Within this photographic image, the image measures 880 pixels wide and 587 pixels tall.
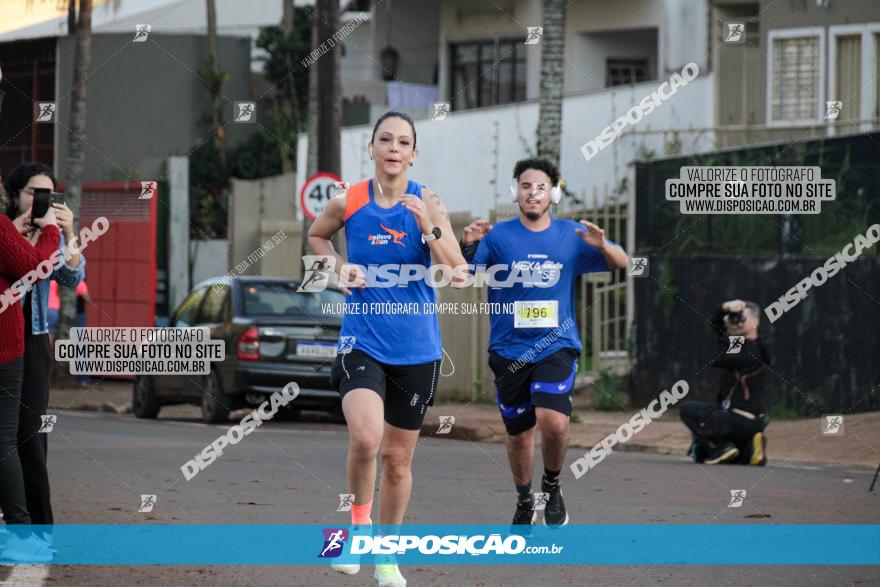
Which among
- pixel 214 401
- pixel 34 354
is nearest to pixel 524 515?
pixel 34 354

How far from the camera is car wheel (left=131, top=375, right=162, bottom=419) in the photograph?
19641 mm

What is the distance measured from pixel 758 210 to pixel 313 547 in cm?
1088

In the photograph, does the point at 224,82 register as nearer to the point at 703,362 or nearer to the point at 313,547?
the point at 703,362

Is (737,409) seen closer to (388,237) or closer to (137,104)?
(388,237)

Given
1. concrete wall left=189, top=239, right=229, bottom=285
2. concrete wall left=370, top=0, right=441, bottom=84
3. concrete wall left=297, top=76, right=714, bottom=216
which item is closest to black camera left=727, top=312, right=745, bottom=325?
concrete wall left=297, top=76, right=714, bottom=216

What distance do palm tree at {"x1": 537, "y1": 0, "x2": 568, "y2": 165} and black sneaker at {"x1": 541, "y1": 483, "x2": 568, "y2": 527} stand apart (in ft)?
32.5

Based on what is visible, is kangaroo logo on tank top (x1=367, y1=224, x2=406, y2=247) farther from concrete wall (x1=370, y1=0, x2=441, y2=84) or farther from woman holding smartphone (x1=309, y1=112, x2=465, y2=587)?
concrete wall (x1=370, y1=0, x2=441, y2=84)

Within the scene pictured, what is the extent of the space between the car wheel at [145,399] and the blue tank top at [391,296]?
12.4m

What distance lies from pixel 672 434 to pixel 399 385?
10117 millimetres

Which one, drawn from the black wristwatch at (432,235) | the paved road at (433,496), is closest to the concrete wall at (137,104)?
the paved road at (433,496)

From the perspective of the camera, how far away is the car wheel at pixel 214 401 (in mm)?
18016

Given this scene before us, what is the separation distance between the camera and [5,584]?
24.8ft

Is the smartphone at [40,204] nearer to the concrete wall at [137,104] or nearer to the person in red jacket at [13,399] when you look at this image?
the person in red jacket at [13,399]

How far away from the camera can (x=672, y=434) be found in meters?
17.3
